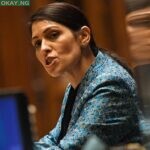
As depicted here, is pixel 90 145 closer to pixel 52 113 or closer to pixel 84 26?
pixel 84 26

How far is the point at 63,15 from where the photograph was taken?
100cm

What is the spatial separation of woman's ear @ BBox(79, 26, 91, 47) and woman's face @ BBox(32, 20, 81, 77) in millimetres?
13

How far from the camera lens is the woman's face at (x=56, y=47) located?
1021mm

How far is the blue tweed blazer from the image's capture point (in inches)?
35.8

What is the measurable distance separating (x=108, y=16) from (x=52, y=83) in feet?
1.16

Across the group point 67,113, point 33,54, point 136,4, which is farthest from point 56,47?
→ point 33,54

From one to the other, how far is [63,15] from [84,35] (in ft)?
0.27

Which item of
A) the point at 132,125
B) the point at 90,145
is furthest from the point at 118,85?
the point at 90,145

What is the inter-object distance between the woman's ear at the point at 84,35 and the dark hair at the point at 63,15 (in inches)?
0.5
